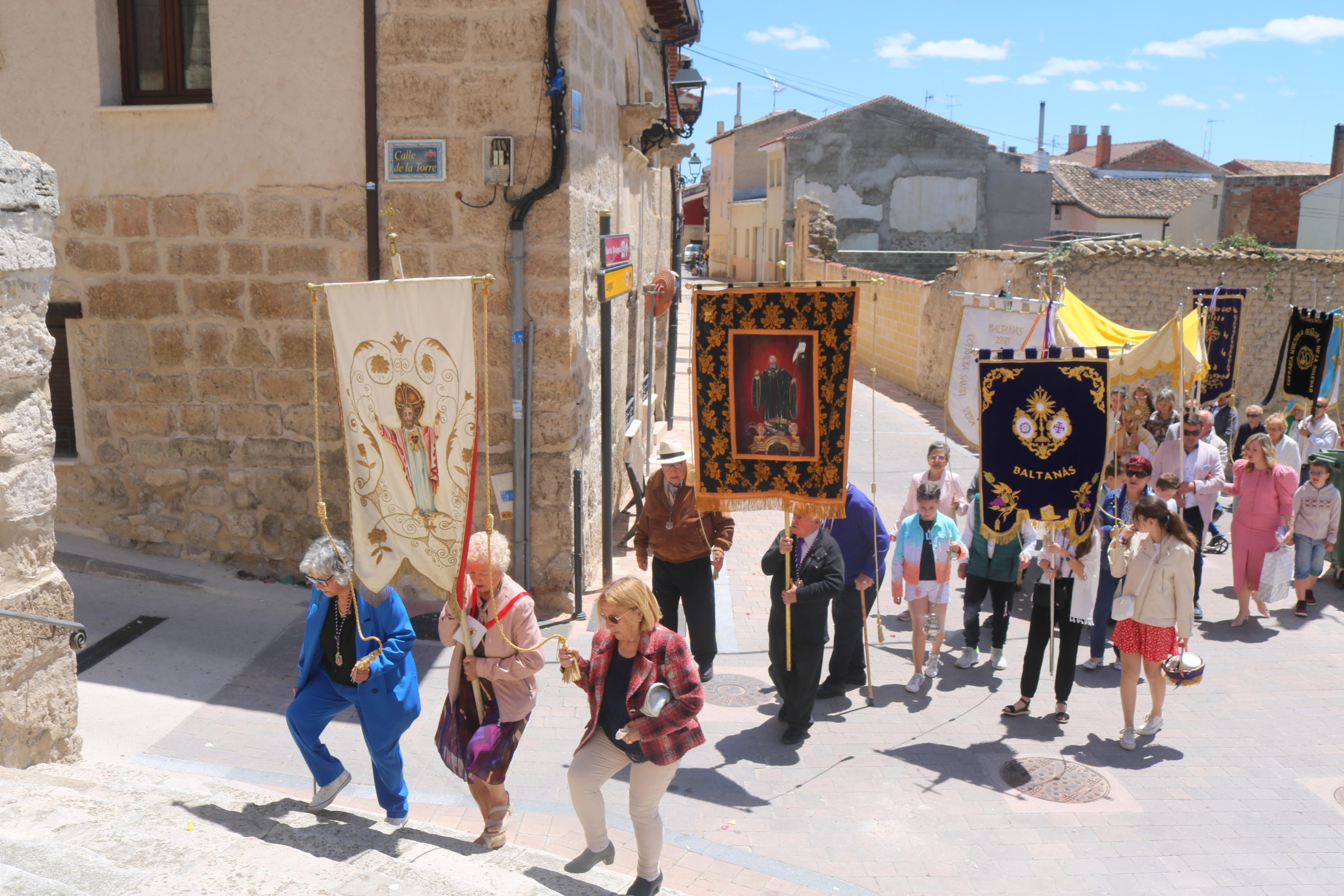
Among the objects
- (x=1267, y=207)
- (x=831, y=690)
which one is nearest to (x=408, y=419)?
(x=831, y=690)

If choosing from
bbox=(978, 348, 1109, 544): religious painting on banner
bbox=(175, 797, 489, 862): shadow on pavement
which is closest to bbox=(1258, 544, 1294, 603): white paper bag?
bbox=(978, 348, 1109, 544): religious painting on banner

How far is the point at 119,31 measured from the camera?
8594 mm

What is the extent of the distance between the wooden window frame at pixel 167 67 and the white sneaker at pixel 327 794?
19.8 feet

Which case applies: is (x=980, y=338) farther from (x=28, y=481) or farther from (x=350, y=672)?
(x=28, y=481)

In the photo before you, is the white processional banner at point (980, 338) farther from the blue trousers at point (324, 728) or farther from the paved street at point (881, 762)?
the blue trousers at point (324, 728)

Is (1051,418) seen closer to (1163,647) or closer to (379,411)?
(1163,647)

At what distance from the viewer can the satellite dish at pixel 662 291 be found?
1364cm

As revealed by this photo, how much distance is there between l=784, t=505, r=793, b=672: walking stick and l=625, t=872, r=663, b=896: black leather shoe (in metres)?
2.18

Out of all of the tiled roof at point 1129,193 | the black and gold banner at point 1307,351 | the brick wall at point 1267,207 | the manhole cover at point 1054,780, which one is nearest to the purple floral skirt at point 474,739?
the manhole cover at point 1054,780

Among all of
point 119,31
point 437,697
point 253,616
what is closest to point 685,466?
point 437,697

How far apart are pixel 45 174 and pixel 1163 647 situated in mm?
6726

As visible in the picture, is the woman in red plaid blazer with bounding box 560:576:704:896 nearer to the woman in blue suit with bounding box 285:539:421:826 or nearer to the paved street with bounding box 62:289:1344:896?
the paved street with bounding box 62:289:1344:896

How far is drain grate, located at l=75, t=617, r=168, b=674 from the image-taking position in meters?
7.05

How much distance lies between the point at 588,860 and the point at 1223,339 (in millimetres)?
11414
